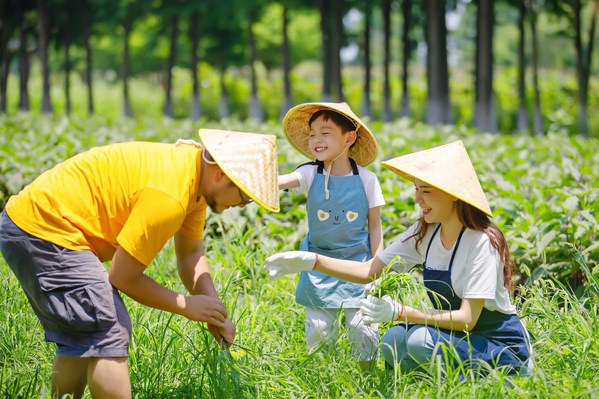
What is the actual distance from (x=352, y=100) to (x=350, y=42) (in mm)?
5024

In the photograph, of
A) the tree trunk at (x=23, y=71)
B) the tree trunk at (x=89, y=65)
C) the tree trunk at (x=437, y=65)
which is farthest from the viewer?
the tree trunk at (x=23, y=71)

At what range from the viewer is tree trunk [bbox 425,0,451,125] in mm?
22609

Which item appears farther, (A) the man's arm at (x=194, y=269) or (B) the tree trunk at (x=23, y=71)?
(B) the tree trunk at (x=23, y=71)

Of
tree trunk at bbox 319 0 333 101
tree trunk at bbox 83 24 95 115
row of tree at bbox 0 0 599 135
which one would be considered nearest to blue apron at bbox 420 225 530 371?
row of tree at bbox 0 0 599 135

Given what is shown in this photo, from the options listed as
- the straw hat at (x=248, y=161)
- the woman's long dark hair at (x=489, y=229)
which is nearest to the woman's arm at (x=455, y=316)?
the woman's long dark hair at (x=489, y=229)

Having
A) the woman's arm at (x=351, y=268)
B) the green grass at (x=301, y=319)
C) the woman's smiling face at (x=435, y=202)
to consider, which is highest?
the woman's smiling face at (x=435, y=202)

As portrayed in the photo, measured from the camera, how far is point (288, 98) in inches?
1162

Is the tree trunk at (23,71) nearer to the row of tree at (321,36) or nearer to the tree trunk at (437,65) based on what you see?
the row of tree at (321,36)

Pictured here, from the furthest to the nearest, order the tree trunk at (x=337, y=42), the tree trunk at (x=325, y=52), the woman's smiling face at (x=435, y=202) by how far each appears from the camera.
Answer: the tree trunk at (x=325, y=52)
the tree trunk at (x=337, y=42)
the woman's smiling face at (x=435, y=202)

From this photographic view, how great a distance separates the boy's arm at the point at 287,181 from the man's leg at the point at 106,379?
1297mm

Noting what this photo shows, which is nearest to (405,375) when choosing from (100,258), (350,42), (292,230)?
(100,258)

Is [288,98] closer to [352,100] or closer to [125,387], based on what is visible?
[352,100]

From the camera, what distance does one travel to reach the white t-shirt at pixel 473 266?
3355mm

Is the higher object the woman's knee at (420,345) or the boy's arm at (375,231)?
the boy's arm at (375,231)
